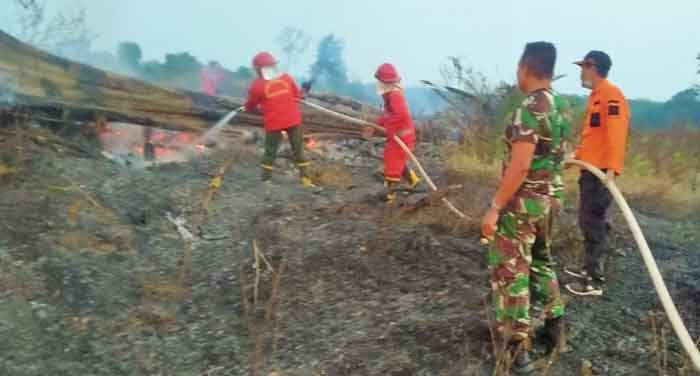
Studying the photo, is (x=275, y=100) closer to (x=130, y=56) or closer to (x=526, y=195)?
(x=526, y=195)

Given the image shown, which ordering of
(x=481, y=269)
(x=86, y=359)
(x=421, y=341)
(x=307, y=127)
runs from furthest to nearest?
(x=307, y=127) < (x=481, y=269) < (x=421, y=341) < (x=86, y=359)

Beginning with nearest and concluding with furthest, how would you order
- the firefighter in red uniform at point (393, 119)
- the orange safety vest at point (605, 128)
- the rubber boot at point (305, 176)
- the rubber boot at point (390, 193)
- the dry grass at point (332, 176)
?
the orange safety vest at point (605, 128)
the rubber boot at point (390, 193)
the firefighter in red uniform at point (393, 119)
the rubber boot at point (305, 176)
the dry grass at point (332, 176)

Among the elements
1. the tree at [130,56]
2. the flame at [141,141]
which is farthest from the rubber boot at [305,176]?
the tree at [130,56]

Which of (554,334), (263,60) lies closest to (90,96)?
(263,60)

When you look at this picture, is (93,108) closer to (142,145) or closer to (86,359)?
(142,145)

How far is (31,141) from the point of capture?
22.4 feet

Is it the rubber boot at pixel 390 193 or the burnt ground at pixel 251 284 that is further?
the rubber boot at pixel 390 193

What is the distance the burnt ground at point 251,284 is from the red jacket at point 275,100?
0.90 m

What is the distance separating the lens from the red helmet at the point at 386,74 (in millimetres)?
7230

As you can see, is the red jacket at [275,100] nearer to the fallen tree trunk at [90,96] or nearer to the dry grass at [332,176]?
the dry grass at [332,176]

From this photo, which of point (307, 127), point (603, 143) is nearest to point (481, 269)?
point (603, 143)

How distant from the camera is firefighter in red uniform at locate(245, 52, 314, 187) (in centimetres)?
764

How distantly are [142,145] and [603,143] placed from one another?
219 inches

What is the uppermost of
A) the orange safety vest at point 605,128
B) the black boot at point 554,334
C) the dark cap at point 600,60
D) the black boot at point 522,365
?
the dark cap at point 600,60
